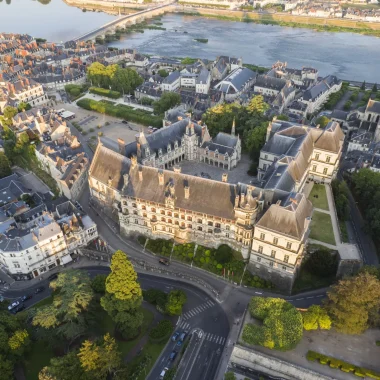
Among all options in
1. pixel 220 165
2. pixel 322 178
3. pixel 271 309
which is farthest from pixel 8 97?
pixel 271 309

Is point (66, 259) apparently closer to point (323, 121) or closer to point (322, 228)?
point (322, 228)

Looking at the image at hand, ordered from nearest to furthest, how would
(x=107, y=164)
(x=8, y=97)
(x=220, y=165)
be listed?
(x=107, y=164)
(x=220, y=165)
(x=8, y=97)

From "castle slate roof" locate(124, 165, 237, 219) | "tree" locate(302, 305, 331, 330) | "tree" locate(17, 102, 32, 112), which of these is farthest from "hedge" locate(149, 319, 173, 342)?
"tree" locate(17, 102, 32, 112)

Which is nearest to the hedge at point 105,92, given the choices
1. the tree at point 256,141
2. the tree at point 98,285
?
the tree at point 256,141

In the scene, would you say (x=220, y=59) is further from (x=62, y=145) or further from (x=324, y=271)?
(x=324, y=271)

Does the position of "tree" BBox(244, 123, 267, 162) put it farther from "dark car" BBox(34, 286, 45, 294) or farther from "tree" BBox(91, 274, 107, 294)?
"dark car" BBox(34, 286, 45, 294)

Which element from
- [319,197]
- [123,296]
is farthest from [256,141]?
[123,296]

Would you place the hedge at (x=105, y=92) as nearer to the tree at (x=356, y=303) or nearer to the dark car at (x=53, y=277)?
the dark car at (x=53, y=277)
